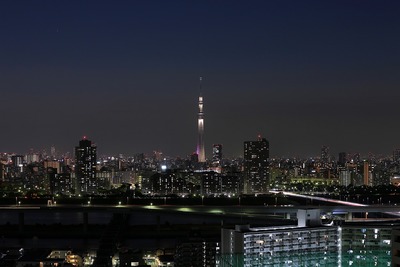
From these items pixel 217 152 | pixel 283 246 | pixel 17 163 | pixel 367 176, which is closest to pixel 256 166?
pixel 367 176

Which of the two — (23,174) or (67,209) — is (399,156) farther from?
(67,209)

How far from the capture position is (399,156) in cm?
4219

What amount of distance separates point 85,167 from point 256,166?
6768 millimetres

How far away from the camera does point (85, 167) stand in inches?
1102

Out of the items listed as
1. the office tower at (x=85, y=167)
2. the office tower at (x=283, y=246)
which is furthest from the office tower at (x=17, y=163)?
the office tower at (x=283, y=246)

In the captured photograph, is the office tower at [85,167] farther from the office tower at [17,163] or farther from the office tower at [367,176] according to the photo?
the office tower at [367,176]

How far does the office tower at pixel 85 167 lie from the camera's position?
26734 millimetres

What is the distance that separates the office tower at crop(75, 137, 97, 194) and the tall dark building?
5.87 meters

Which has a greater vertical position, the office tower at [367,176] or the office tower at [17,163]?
the office tower at [17,163]

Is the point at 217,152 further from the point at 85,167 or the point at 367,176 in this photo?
the point at 85,167

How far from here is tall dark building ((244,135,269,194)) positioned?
88.6ft

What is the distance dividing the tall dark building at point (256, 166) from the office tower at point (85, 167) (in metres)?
5.87

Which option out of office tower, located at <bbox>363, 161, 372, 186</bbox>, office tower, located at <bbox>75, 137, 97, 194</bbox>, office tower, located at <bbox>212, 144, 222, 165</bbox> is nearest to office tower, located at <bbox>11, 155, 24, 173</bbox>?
office tower, located at <bbox>75, 137, 97, 194</bbox>

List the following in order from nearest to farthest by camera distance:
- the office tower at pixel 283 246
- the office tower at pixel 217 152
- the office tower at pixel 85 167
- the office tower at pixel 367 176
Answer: the office tower at pixel 283 246
the office tower at pixel 85 167
the office tower at pixel 367 176
the office tower at pixel 217 152
